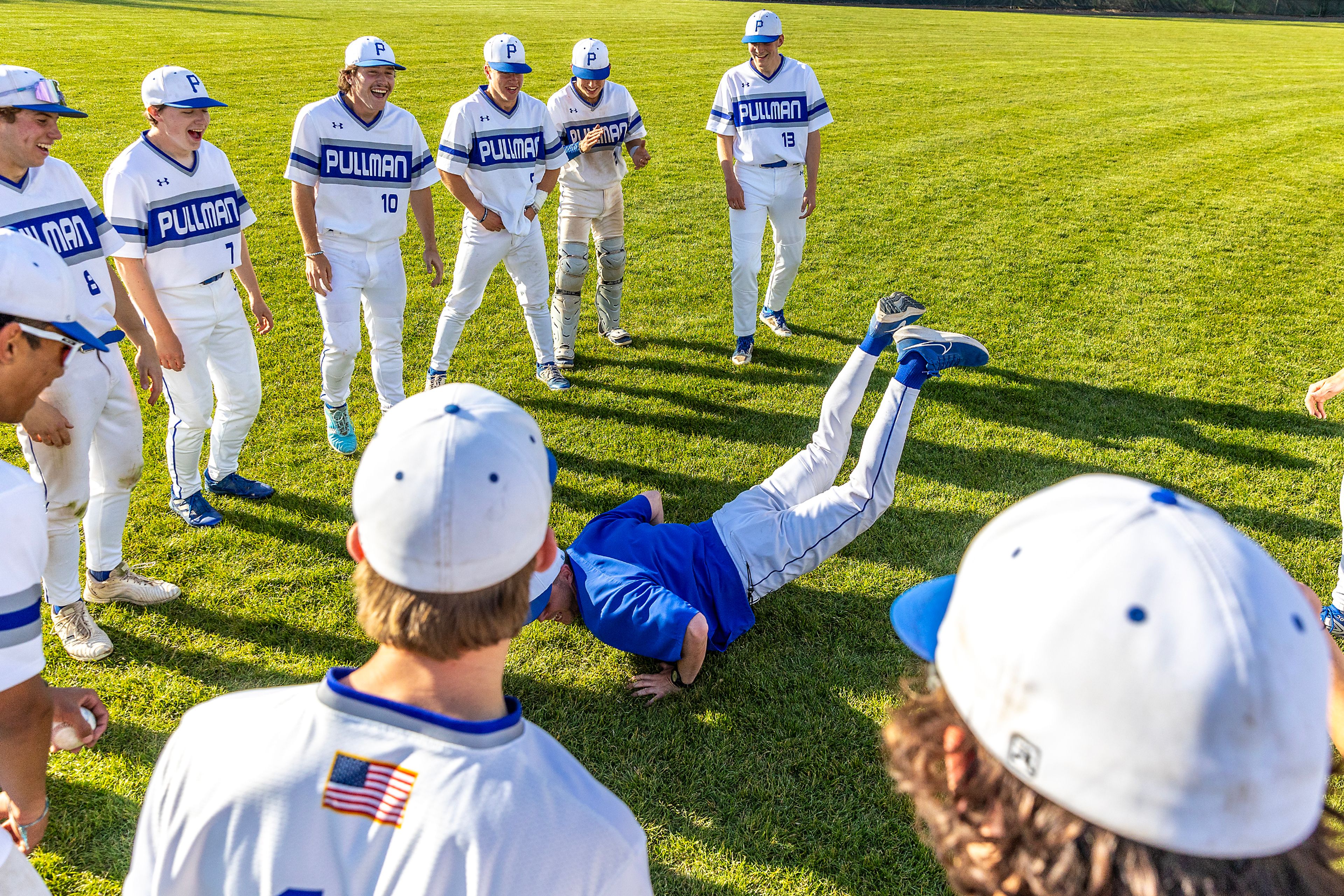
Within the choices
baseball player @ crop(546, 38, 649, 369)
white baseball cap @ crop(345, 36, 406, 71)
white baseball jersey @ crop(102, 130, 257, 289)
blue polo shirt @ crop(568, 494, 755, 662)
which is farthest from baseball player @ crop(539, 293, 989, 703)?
white baseball cap @ crop(345, 36, 406, 71)

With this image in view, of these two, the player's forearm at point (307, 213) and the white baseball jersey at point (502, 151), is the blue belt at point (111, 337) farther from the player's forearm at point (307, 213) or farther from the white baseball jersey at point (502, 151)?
the white baseball jersey at point (502, 151)

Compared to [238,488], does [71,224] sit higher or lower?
higher

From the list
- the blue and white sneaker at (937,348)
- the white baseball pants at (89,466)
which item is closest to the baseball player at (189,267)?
the white baseball pants at (89,466)

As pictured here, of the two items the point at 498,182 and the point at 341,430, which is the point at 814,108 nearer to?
the point at 498,182

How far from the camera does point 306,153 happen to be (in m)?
5.38

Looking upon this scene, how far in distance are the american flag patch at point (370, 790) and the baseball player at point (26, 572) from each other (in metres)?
0.87

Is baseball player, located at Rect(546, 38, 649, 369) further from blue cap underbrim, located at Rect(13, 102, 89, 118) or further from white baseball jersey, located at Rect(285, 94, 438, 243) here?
blue cap underbrim, located at Rect(13, 102, 89, 118)

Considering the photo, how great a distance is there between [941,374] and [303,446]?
5152mm

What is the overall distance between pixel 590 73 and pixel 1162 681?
6.82m

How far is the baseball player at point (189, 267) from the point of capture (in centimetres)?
455

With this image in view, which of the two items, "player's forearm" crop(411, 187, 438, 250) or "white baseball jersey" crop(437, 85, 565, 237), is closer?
"player's forearm" crop(411, 187, 438, 250)

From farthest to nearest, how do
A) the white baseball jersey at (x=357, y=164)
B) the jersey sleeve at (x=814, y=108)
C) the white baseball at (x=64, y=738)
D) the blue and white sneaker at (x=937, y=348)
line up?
the jersey sleeve at (x=814, y=108) → the white baseball jersey at (x=357, y=164) → the blue and white sneaker at (x=937, y=348) → the white baseball at (x=64, y=738)

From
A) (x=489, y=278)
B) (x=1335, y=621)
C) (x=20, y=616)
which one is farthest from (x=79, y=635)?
(x=1335, y=621)

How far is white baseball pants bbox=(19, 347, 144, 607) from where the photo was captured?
396 cm
